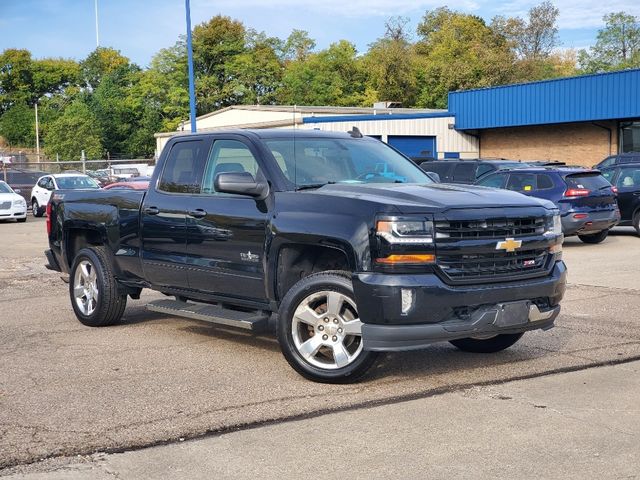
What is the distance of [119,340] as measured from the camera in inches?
343

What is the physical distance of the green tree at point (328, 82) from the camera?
7575 cm

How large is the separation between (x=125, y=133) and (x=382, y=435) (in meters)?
84.5

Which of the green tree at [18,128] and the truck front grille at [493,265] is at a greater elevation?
the green tree at [18,128]

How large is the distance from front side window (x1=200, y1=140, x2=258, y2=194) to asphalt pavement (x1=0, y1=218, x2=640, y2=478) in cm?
155

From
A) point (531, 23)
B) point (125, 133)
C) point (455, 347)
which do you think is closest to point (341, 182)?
point (455, 347)

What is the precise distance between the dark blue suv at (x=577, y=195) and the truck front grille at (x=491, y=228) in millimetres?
11310

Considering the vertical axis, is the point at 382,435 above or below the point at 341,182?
below

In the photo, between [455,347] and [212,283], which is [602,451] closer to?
[455,347]

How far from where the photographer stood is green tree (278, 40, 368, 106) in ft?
249

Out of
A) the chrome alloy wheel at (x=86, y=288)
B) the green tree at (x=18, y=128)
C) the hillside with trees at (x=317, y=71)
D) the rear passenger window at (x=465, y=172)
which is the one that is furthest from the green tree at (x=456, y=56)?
the chrome alloy wheel at (x=86, y=288)

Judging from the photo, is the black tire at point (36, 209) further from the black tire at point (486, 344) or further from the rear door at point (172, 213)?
the black tire at point (486, 344)

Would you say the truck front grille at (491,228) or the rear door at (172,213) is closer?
the truck front grille at (491,228)

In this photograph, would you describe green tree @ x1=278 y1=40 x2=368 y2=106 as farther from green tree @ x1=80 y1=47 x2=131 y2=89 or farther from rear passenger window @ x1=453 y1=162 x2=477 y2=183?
rear passenger window @ x1=453 y1=162 x2=477 y2=183

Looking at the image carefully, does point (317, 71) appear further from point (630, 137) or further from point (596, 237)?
point (596, 237)
